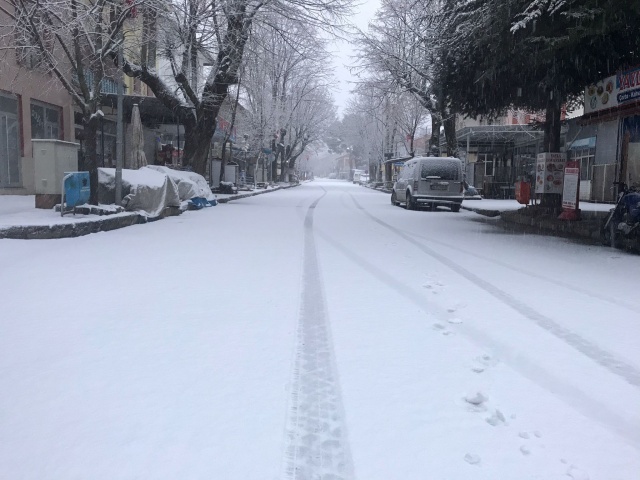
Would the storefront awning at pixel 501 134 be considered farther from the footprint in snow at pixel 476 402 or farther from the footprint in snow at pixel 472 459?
the footprint in snow at pixel 472 459

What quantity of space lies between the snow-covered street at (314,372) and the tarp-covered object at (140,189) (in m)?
5.50

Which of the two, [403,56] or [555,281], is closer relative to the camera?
[555,281]

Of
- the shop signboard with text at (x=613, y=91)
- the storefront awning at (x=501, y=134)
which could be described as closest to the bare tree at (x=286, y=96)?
the storefront awning at (x=501, y=134)

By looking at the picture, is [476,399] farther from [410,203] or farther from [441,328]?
[410,203]

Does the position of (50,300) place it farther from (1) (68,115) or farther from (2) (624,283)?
(1) (68,115)

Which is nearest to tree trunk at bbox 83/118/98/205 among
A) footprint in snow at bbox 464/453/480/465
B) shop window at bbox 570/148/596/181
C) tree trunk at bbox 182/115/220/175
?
tree trunk at bbox 182/115/220/175

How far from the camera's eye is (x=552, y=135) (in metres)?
15.5

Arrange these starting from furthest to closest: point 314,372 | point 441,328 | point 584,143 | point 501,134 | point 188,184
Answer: point 501,134 < point 584,143 < point 188,184 < point 441,328 < point 314,372

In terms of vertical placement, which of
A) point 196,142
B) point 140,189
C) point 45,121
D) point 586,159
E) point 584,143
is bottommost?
point 140,189

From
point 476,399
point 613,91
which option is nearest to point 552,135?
point 613,91

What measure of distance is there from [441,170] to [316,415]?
57.4 ft

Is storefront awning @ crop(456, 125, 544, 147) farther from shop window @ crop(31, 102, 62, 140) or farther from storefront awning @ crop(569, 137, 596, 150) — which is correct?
shop window @ crop(31, 102, 62, 140)

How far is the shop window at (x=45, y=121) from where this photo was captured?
2028 cm

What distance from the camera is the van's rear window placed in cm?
1956
